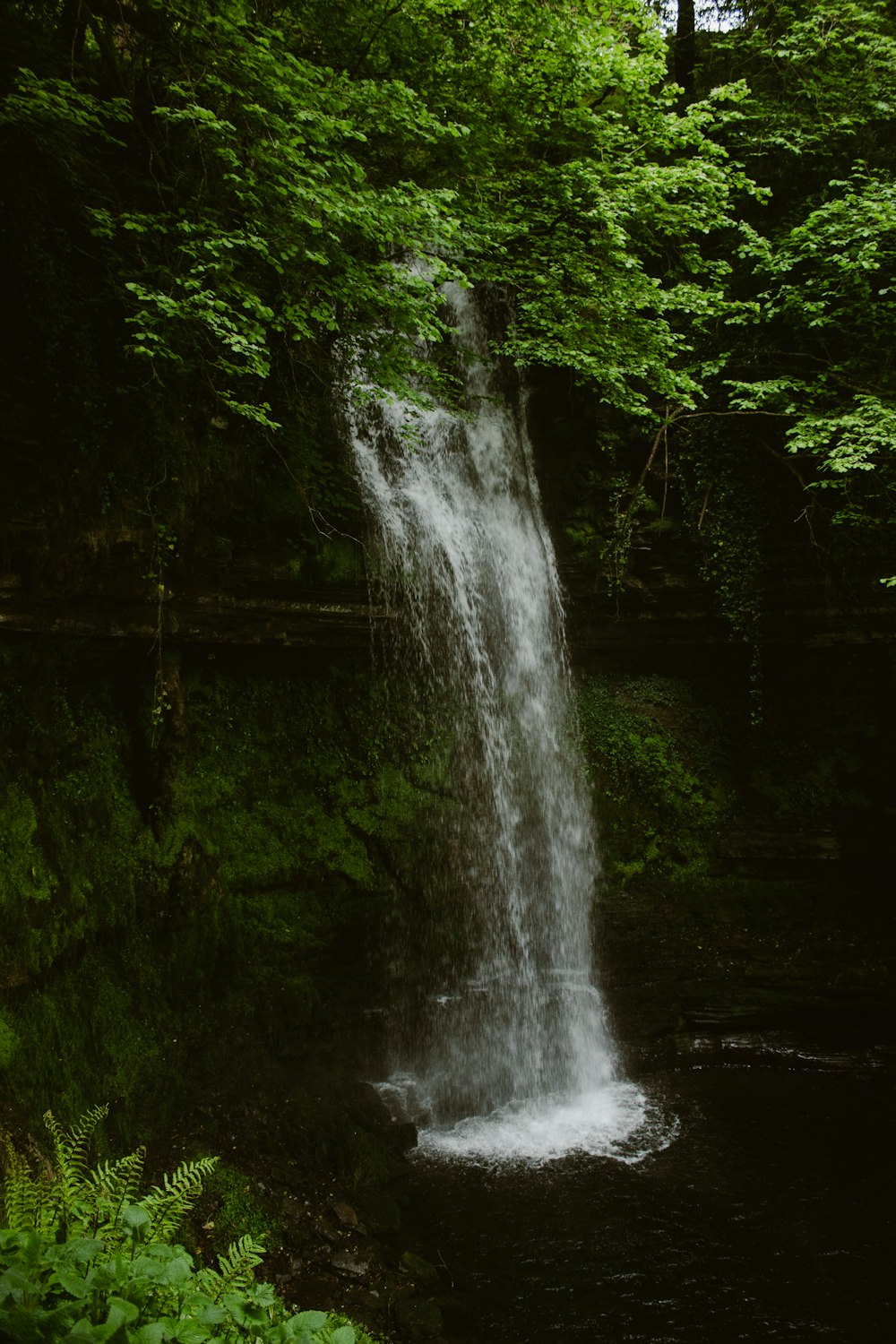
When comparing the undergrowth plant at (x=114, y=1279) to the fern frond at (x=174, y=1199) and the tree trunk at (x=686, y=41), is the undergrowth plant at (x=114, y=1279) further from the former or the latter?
the tree trunk at (x=686, y=41)

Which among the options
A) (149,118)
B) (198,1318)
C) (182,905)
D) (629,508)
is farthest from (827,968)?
(149,118)

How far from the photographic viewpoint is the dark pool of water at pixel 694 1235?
523 centimetres

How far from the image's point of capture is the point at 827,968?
9.38 m

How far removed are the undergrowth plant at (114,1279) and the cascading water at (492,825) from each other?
474 cm

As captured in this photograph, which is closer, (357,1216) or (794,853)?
(357,1216)

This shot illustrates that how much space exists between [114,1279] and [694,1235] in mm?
5380

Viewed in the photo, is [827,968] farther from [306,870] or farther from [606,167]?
[606,167]

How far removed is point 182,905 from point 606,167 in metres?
8.36

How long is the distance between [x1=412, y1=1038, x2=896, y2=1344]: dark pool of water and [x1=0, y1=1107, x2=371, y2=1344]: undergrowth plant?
9.62 ft

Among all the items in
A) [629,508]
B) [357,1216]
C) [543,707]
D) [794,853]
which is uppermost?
[629,508]

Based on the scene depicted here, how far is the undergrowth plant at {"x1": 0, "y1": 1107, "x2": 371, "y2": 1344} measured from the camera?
2.25 m

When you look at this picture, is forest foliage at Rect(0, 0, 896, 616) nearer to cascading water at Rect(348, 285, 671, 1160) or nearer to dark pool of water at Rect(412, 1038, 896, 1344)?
cascading water at Rect(348, 285, 671, 1160)

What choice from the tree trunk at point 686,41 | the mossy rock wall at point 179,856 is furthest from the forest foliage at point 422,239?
the mossy rock wall at point 179,856

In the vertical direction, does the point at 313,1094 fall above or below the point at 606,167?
below
